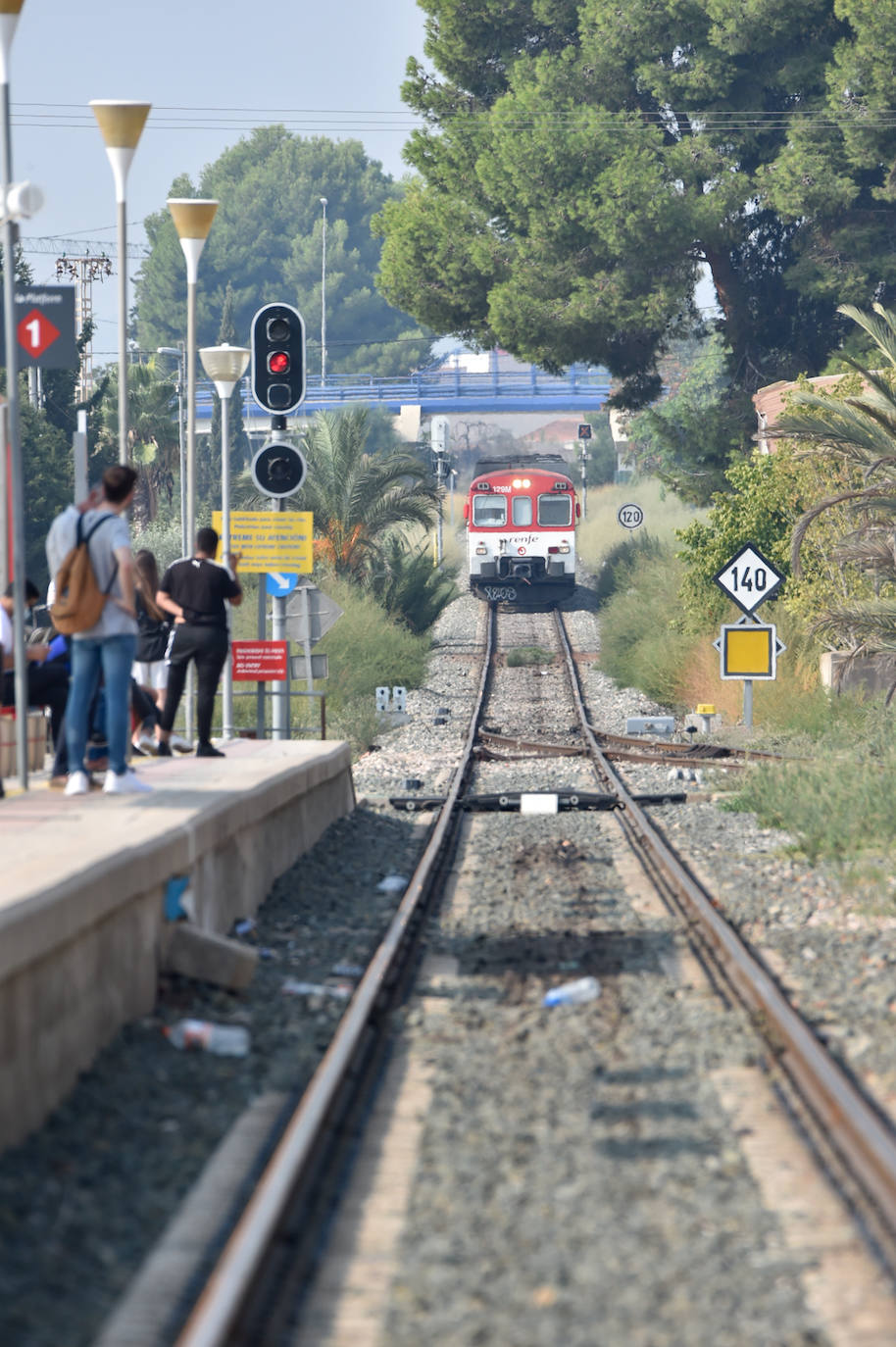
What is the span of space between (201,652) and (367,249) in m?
107

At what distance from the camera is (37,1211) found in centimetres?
456

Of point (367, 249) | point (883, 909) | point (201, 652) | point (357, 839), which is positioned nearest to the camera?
point (883, 909)

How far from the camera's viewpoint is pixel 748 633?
19.5 m

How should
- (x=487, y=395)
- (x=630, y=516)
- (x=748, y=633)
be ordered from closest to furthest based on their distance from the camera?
(x=748, y=633), (x=630, y=516), (x=487, y=395)

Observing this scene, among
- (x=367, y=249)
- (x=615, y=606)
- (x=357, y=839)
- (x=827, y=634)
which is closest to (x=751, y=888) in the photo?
(x=357, y=839)

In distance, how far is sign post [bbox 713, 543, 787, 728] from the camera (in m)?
19.4

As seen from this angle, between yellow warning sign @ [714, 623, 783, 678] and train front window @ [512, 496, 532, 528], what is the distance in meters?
20.5

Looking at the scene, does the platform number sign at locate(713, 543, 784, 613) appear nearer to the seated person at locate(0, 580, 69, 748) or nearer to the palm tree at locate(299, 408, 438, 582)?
the seated person at locate(0, 580, 69, 748)

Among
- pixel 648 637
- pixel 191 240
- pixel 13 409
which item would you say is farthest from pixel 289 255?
pixel 13 409

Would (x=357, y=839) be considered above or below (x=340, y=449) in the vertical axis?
below

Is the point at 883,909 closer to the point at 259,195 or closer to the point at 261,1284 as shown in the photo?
the point at 261,1284

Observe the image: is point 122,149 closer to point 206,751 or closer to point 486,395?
point 206,751

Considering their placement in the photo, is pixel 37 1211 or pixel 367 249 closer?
pixel 37 1211

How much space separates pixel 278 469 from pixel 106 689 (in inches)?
279
